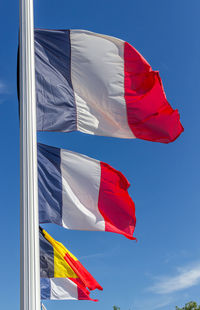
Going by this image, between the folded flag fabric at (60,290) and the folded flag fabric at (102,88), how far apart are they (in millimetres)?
8610

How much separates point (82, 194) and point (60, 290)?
861cm

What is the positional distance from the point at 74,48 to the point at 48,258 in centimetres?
593

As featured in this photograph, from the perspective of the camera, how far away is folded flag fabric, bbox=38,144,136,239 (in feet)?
22.8

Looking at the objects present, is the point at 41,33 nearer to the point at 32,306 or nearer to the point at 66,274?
the point at 32,306

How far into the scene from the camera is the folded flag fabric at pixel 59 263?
10.5 meters

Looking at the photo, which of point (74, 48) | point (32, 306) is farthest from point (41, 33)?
point (32, 306)

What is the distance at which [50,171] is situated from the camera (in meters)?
7.00

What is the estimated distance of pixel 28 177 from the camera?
5086mm

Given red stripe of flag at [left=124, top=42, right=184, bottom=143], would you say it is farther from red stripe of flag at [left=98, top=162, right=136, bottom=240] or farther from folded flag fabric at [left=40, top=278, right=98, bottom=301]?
folded flag fabric at [left=40, top=278, right=98, bottom=301]

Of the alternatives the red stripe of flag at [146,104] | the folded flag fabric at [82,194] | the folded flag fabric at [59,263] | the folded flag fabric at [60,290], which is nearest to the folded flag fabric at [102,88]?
the red stripe of flag at [146,104]

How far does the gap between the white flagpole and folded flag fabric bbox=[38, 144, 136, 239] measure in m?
1.61

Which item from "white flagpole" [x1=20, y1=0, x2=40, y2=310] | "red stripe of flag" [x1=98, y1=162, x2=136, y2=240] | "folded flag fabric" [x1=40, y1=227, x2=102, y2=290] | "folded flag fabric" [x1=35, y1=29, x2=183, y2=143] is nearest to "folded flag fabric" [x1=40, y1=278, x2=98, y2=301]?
"folded flag fabric" [x1=40, y1=227, x2=102, y2=290]

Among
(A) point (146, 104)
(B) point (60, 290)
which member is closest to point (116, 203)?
(A) point (146, 104)

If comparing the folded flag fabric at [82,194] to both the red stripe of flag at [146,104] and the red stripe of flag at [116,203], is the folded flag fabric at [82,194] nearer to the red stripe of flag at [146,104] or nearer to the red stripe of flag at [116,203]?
the red stripe of flag at [116,203]
